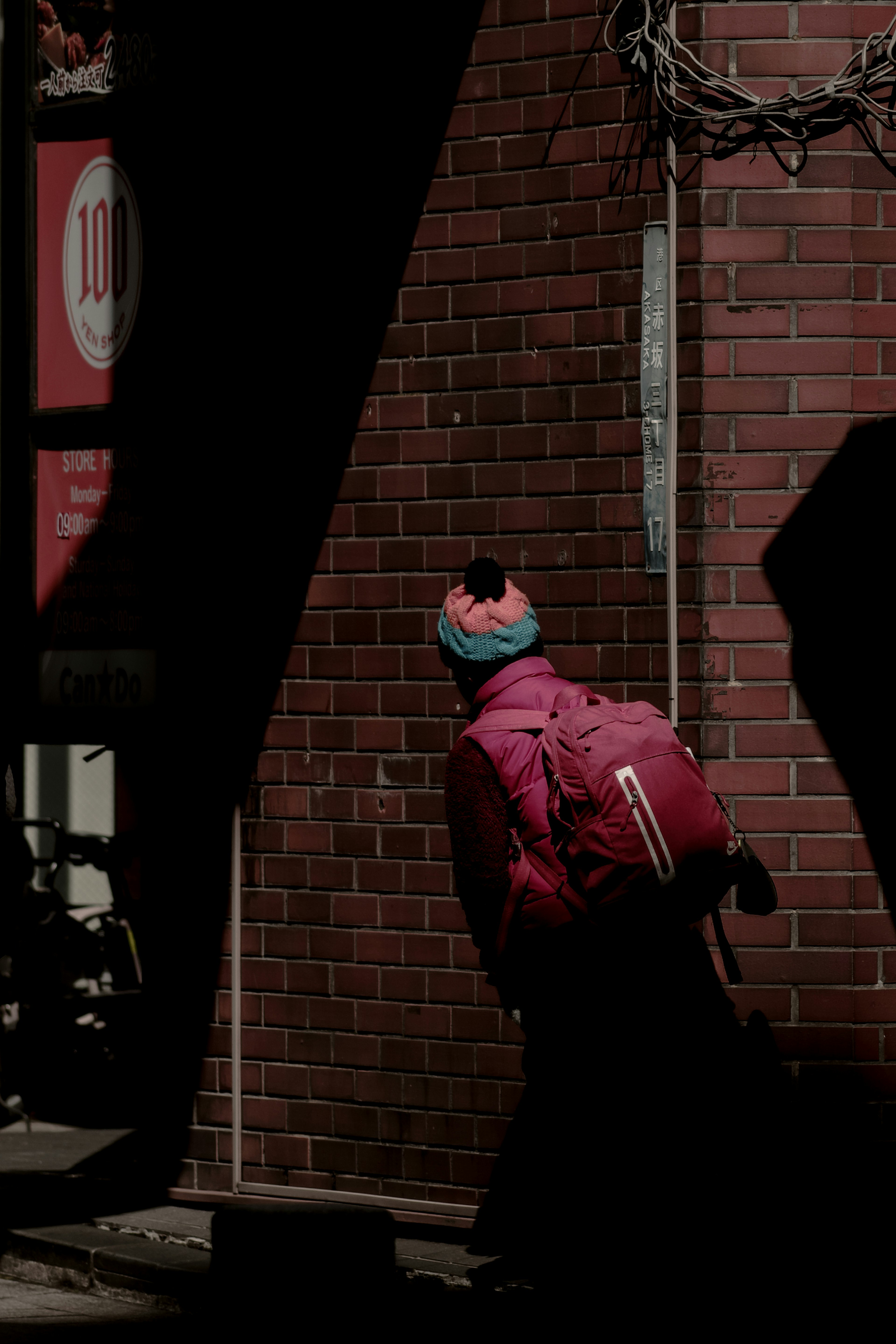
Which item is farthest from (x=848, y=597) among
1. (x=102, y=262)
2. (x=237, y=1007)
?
(x=102, y=262)

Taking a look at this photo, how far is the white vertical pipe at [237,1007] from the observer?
5922 millimetres

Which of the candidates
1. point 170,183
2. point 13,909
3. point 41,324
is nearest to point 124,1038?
point 13,909

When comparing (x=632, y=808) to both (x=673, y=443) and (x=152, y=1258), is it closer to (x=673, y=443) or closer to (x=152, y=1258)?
(x=673, y=443)

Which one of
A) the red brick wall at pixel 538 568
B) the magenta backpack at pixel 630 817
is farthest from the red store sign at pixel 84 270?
the magenta backpack at pixel 630 817

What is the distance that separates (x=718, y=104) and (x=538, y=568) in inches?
61.0

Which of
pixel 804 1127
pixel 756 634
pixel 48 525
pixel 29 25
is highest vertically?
pixel 29 25

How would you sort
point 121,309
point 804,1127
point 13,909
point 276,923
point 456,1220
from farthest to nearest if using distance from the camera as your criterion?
point 13,909
point 121,309
point 276,923
point 456,1220
point 804,1127

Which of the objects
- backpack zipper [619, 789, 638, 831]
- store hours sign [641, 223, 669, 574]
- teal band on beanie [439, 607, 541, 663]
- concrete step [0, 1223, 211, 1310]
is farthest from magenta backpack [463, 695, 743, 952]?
concrete step [0, 1223, 211, 1310]

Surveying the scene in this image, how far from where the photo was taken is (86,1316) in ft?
17.2

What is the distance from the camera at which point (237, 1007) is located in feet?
19.5

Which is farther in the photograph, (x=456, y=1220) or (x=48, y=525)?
(x=48, y=525)

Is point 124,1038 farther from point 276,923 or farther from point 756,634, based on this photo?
point 756,634

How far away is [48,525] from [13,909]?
89.9 inches

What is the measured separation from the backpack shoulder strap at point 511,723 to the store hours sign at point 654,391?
1.21m
